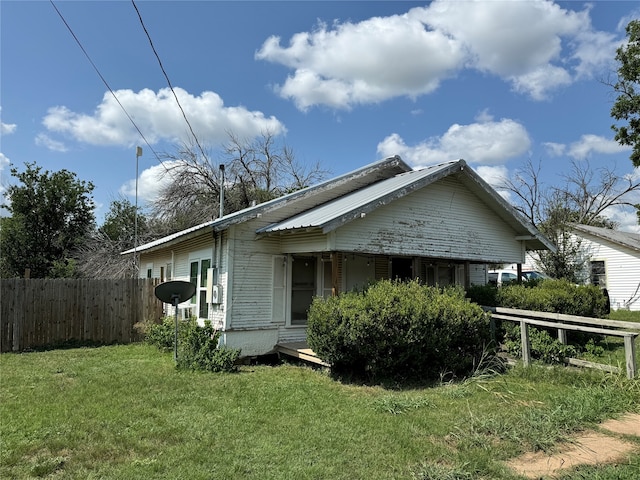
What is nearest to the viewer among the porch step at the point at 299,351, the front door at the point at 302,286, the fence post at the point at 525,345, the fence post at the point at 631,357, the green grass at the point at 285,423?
the green grass at the point at 285,423

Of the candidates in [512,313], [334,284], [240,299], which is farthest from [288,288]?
[512,313]

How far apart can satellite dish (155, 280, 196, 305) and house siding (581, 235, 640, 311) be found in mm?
21369

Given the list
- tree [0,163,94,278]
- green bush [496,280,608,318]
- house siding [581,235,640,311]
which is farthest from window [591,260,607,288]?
tree [0,163,94,278]

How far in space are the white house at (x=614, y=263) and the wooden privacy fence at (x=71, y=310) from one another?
21259mm

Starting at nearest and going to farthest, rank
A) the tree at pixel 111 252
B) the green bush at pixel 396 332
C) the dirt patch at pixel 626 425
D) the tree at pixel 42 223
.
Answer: the dirt patch at pixel 626 425 → the green bush at pixel 396 332 → the tree at pixel 111 252 → the tree at pixel 42 223

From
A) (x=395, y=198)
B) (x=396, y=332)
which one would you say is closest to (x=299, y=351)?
(x=396, y=332)

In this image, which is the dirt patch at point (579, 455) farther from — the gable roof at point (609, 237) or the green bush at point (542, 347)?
the gable roof at point (609, 237)

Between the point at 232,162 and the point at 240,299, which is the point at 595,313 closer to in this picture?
the point at 240,299

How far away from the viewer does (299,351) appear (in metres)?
9.61

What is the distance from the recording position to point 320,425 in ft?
18.1

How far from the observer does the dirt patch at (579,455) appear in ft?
13.9

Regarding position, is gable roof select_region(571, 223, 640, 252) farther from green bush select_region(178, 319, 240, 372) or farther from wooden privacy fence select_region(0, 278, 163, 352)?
wooden privacy fence select_region(0, 278, 163, 352)

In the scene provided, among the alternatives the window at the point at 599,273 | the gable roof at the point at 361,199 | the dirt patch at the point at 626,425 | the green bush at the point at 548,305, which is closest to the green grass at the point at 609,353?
the green bush at the point at 548,305

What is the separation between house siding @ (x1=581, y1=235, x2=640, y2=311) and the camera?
21.2 m
